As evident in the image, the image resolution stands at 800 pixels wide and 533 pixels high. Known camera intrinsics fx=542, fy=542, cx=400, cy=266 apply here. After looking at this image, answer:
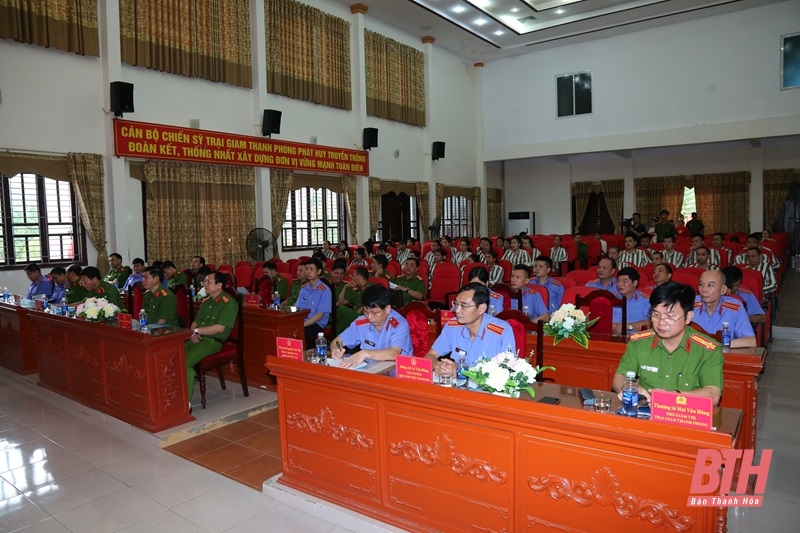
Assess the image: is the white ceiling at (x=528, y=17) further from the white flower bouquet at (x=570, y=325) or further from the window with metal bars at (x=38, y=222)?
the white flower bouquet at (x=570, y=325)

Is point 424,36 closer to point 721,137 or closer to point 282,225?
point 282,225

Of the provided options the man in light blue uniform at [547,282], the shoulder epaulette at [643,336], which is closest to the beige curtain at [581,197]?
the man in light blue uniform at [547,282]

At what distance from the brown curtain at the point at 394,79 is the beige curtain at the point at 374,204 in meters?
1.68

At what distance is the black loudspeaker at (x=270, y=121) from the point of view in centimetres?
1041

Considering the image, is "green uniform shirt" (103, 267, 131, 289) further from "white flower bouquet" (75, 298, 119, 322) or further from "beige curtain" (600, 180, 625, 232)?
"beige curtain" (600, 180, 625, 232)

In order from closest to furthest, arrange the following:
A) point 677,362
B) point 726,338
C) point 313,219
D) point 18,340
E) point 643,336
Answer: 1. point 677,362
2. point 643,336
3. point 726,338
4. point 18,340
5. point 313,219

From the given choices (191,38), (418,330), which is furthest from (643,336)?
(191,38)

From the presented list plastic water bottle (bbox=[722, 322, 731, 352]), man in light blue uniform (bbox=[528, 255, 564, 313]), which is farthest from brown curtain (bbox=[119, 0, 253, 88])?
plastic water bottle (bbox=[722, 322, 731, 352])

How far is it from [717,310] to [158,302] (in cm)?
472

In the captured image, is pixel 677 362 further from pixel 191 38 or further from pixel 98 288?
pixel 191 38

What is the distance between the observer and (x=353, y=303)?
6152mm

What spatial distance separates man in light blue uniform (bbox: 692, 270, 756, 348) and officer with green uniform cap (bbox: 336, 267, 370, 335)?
328cm

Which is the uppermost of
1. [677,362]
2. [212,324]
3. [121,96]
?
[121,96]

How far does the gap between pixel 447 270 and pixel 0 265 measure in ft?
20.7
